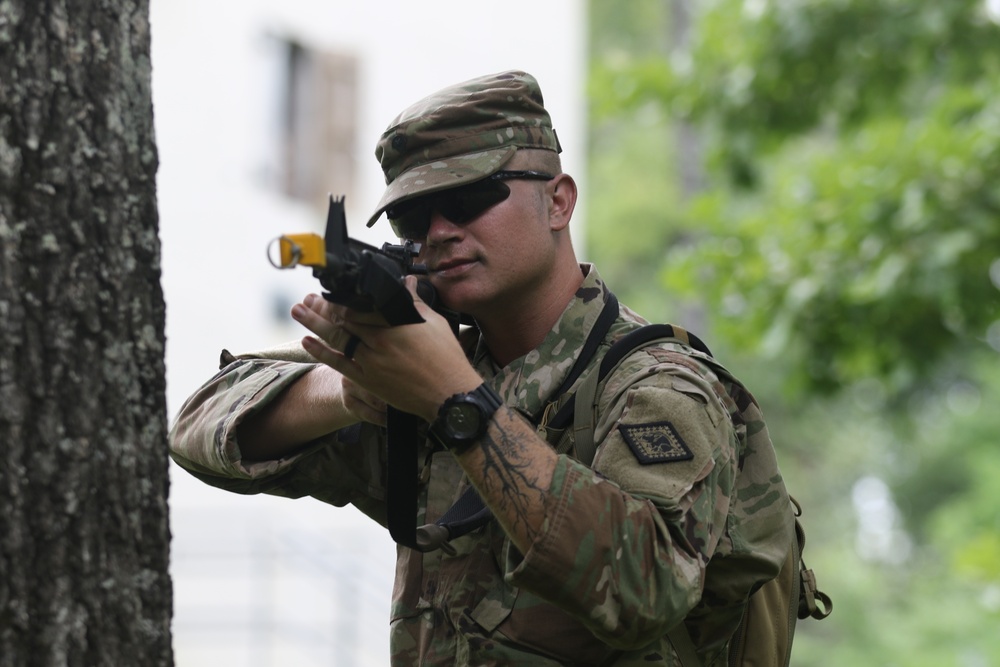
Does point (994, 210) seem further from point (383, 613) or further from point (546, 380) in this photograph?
point (383, 613)

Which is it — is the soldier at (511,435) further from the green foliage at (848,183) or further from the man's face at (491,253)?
the green foliage at (848,183)

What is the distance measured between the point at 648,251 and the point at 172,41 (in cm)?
1354

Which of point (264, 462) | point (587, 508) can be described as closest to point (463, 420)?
point (587, 508)

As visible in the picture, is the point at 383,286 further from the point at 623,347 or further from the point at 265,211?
the point at 265,211

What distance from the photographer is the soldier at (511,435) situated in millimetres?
2467

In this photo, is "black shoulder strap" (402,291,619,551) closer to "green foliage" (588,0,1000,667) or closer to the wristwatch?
the wristwatch

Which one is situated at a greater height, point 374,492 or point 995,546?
point 374,492

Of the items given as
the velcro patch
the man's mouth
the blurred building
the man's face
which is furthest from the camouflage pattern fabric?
the blurred building

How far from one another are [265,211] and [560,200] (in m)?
8.46

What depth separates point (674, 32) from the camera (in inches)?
765

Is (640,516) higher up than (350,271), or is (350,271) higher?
(350,271)

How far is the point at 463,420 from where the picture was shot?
2.52 metres

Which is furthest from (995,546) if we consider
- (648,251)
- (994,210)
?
(648,251)

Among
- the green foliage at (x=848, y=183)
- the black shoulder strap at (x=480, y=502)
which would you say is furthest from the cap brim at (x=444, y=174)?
the green foliage at (x=848, y=183)
